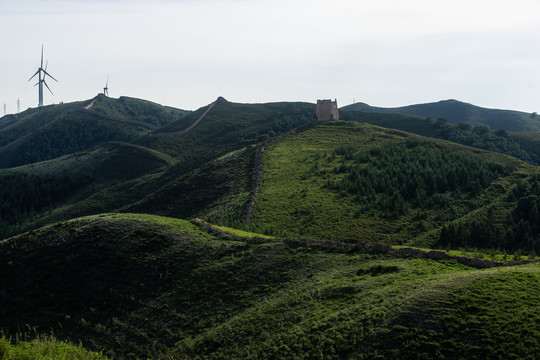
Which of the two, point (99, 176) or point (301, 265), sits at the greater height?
point (99, 176)

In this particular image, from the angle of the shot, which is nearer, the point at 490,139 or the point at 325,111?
the point at 325,111

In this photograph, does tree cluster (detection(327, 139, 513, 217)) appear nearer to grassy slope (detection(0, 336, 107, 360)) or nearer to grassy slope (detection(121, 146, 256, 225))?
grassy slope (detection(121, 146, 256, 225))

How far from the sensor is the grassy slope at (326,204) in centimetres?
6294

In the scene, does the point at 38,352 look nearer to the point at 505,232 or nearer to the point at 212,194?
the point at 505,232

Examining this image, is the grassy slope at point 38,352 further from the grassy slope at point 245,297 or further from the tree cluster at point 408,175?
the tree cluster at point 408,175

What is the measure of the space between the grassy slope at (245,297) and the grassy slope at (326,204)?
60.0 ft

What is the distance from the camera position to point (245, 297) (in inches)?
1459

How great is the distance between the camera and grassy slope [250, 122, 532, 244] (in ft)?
206

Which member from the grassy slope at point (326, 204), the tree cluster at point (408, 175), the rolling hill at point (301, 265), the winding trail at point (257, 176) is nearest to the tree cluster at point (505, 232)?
the rolling hill at point (301, 265)

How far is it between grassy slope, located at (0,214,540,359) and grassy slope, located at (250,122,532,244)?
60.0 feet

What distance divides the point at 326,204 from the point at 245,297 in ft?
123

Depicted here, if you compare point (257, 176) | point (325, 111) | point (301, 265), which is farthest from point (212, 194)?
point (325, 111)

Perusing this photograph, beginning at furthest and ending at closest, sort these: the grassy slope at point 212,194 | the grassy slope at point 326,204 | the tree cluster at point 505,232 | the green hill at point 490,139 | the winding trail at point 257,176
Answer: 1. the green hill at point 490,139
2. the grassy slope at point 212,194
3. the winding trail at point 257,176
4. the grassy slope at point 326,204
5. the tree cluster at point 505,232

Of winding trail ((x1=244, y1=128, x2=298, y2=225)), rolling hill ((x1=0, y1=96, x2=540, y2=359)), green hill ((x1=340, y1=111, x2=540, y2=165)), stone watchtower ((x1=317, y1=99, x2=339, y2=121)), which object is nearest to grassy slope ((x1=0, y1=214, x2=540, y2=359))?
rolling hill ((x1=0, y1=96, x2=540, y2=359))
